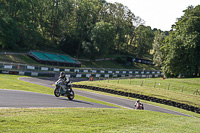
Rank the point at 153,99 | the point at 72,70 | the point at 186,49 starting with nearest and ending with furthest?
the point at 153,99, the point at 186,49, the point at 72,70

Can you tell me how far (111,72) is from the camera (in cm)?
6244

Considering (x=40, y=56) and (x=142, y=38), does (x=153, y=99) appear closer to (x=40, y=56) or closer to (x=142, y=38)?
(x=40, y=56)

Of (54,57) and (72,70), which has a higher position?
(54,57)

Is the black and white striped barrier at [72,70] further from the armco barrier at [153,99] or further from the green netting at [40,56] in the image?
the armco barrier at [153,99]

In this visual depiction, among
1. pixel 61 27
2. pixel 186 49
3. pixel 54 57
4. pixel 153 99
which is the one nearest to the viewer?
pixel 153 99

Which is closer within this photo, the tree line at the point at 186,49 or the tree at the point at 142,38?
the tree line at the point at 186,49

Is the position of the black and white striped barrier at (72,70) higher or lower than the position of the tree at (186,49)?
lower

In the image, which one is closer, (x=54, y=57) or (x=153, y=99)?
(x=153, y=99)

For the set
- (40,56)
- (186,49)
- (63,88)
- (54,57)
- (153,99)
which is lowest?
(153,99)

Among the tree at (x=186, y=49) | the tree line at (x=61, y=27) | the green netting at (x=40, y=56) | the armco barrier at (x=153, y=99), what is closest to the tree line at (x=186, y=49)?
the tree at (x=186, y=49)

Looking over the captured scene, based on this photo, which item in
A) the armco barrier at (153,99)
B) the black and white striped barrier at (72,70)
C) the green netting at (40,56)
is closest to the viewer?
the armco barrier at (153,99)

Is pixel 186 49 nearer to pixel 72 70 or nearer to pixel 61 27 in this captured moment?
pixel 72 70

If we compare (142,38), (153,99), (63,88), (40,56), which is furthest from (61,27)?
(63,88)

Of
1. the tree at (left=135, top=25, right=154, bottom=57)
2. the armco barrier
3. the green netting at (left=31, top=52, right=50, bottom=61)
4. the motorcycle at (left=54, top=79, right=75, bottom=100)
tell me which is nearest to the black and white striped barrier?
the green netting at (left=31, top=52, right=50, bottom=61)
